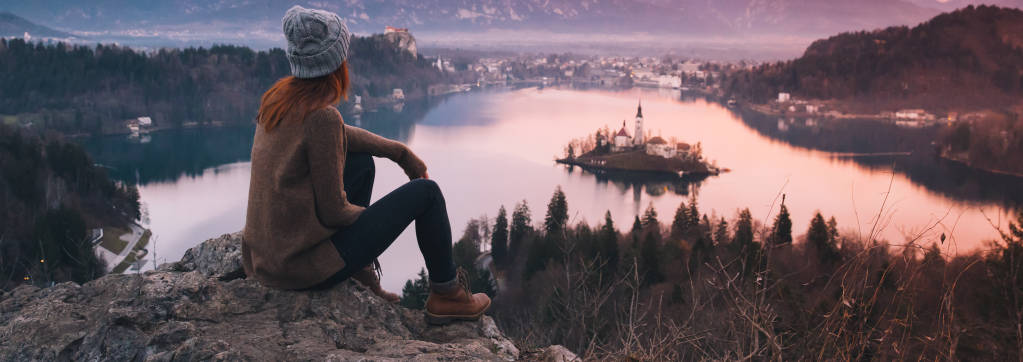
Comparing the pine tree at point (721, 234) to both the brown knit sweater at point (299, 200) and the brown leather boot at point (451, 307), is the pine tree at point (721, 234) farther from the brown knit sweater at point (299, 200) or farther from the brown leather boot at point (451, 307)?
the brown knit sweater at point (299, 200)

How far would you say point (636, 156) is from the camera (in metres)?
29.0

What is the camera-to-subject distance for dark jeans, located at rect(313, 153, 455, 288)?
152 centimetres

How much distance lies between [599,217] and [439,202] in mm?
18549

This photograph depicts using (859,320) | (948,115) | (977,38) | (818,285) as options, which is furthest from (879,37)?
(859,320)

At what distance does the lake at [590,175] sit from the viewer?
19.1 meters

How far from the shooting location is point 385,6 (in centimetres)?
11112

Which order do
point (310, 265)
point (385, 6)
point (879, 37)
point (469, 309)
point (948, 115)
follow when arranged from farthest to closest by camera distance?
point (385, 6) < point (879, 37) < point (948, 115) < point (469, 309) < point (310, 265)

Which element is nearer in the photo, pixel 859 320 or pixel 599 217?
pixel 859 320

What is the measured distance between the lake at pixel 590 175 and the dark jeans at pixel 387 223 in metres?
9.67

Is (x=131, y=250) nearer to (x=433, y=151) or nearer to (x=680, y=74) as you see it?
(x=433, y=151)

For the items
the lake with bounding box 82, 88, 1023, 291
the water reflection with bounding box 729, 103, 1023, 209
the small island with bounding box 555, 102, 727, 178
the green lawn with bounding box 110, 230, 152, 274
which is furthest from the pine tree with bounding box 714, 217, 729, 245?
the green lawn with bounding box 110, 230, 152, 274

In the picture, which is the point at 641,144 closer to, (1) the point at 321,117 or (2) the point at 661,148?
(2) the point at 661,148

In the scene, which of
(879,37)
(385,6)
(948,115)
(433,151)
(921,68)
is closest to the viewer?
(433,151)

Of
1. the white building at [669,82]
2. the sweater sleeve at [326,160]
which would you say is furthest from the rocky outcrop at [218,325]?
the white building at [669,82]
